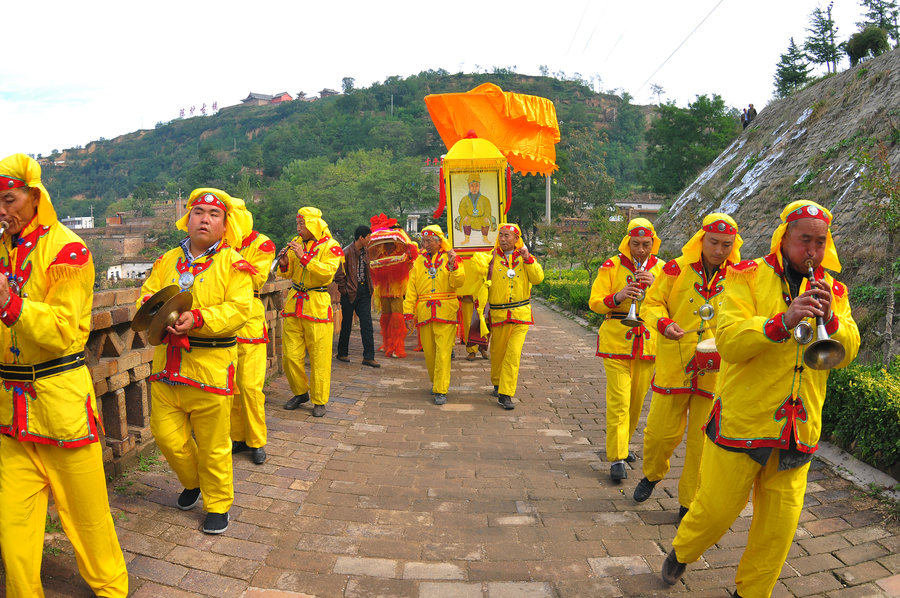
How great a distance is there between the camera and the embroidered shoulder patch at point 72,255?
2814 mm

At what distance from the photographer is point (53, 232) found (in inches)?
114

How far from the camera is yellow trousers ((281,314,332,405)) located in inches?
244

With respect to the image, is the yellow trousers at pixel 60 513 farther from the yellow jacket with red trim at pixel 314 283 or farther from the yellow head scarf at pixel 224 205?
the yellow jacket with red trim at pixel 314 283

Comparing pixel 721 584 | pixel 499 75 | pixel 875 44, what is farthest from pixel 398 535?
pixel 499 75

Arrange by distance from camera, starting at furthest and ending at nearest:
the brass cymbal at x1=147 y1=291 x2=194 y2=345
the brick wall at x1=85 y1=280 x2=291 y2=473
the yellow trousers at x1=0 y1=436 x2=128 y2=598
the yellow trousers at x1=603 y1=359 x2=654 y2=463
→ the yellow trousers at x1=603 y1=359 x2=654 y2=463
the brick wall at x1=85 y1=280 x2=291 y2=473
the brass cymbal at x1=147 y1=291 x2=194 y2=345
the yellow trousers at x1=0 y1=436 x2=128 y2=598

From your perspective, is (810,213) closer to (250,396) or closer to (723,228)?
(723,228)

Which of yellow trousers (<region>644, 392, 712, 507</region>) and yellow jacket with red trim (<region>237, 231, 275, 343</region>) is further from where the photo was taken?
yellow jacket with red trim (<region>237, 231, 275, 343</region>)

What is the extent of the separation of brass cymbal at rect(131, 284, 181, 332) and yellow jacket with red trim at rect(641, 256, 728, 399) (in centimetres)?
312

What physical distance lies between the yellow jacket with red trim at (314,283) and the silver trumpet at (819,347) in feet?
14.2

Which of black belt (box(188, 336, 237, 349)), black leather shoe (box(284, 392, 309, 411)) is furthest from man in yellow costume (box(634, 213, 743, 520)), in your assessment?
black leather shoe (box(284, 392, 309, 411))

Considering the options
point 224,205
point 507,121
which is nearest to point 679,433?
point 224,205

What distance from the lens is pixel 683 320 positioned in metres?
4.26

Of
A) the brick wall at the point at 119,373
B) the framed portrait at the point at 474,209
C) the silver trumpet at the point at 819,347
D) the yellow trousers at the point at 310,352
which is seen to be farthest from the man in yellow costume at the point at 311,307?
the framed portrait at the point at 474,209

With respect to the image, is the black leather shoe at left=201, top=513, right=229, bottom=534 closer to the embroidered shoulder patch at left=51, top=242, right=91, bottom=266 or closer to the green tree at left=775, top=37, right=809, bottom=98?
the embroidered shoulder patch at left=51, top=242, right=91, bottom=266
